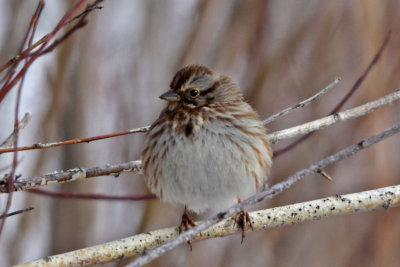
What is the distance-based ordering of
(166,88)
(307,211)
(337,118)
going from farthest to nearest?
1. (166,88)
2. (337,118)
3. (307,211)

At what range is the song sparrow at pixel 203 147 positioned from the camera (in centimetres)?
365

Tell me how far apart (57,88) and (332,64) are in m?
2.76

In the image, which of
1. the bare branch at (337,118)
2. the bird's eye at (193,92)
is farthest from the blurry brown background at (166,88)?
the bare branch at (337,118)

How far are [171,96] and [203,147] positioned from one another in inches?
17.0

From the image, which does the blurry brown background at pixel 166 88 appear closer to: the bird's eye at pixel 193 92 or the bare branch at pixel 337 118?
the bird's eye at pixel 193 92

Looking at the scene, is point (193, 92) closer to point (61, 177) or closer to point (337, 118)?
point (337, 118)

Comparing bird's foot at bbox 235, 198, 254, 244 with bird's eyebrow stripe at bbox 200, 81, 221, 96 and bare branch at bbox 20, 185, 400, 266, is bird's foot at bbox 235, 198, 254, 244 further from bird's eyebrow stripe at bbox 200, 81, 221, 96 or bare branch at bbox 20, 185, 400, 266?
bird's eyebrow stripe at bbox 200, 81, 221, 96

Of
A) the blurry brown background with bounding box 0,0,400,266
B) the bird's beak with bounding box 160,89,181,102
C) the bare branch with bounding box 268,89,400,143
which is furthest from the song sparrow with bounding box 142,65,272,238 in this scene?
the blurry brown background with bounding box 0,0,400,266

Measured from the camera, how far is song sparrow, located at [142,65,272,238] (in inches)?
144

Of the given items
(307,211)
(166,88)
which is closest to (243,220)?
(307,211)

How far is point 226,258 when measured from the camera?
5.83 metres

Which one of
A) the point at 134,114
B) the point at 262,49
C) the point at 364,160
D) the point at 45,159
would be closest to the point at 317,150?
the point at 364,160

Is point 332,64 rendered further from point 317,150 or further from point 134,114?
point 134,114

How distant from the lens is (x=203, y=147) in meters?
3.63
